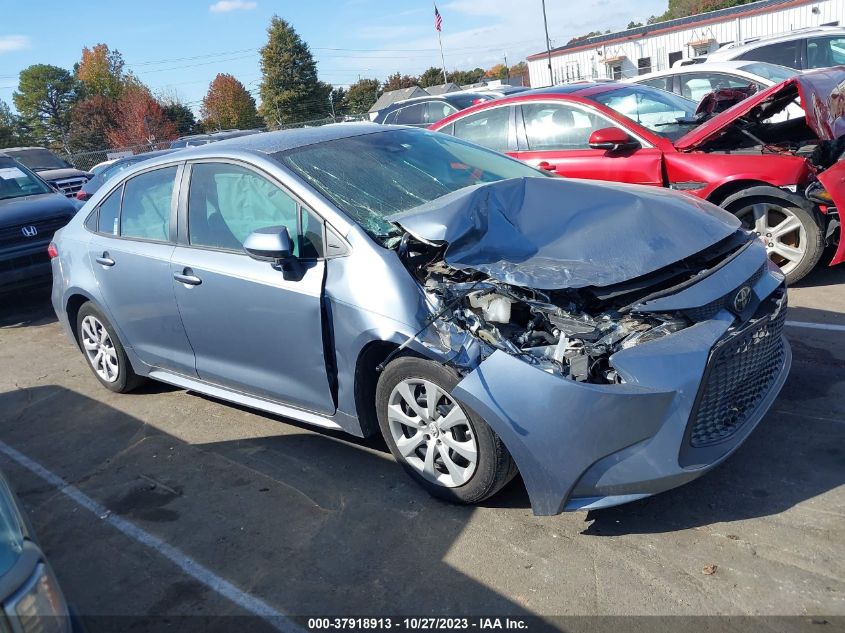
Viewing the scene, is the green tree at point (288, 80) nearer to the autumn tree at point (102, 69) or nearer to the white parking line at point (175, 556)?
the autumn tree at point (102, 69)

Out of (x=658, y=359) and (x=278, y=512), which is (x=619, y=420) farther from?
(x=278, y=512)

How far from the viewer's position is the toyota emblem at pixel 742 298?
3.24 metres

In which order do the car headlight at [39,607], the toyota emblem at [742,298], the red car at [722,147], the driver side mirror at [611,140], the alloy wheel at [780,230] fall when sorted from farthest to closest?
the driver side mirror at [611,140]
the alloy wheel at [780,230]
the red car at [722,147]
the toyota emblem at [742,298]
the car headlight at [39,607]

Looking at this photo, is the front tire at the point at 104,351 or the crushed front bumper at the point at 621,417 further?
the front tire at the point at 104,351

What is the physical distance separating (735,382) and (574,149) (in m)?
4.22

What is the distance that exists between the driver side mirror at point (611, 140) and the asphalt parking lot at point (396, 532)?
2376 mm

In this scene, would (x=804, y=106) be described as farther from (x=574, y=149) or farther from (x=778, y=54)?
(x=778, y=54)

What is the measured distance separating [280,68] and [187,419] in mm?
69152

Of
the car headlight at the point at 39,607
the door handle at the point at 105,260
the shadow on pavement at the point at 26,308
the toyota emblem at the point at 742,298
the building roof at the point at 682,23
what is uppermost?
the building roof at the point at 682,23

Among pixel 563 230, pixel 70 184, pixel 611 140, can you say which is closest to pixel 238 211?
pixel 563 230

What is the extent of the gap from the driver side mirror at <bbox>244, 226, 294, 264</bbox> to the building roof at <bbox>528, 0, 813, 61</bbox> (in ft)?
134

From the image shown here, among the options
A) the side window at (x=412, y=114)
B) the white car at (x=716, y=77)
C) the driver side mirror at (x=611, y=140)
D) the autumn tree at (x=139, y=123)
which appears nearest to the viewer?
the driver side mirror at (x=611, y=140)

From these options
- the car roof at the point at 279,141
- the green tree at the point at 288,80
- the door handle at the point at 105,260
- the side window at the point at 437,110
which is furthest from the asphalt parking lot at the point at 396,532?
the green tree at the point at 288,80

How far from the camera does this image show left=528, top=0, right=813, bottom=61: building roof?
128 ft
